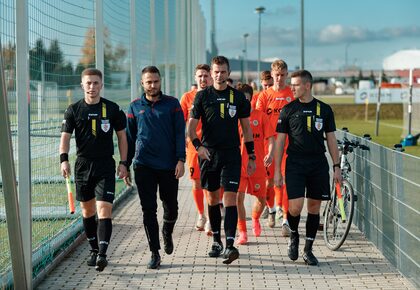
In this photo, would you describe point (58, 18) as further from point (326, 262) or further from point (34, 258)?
point (326, 262)

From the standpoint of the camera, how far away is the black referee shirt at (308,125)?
7512mm

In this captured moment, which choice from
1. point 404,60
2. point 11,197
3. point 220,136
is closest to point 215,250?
point 220,136

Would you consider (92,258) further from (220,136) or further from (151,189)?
(220,136)

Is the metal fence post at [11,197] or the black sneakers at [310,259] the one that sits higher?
the metal fence post at [11,197]

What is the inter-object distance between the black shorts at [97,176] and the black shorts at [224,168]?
1.06 m

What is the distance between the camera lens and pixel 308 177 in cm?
762

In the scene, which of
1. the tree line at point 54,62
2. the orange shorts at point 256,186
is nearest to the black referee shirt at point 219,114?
the orange shorts at point 256,186

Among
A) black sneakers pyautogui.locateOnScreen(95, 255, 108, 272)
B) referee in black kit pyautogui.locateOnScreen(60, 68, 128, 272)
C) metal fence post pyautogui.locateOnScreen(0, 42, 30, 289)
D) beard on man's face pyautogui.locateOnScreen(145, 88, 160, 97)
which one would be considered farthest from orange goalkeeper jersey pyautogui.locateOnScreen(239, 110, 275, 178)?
metal fence post pyautogui.locateOnScreen(0, 42, 30, 289)

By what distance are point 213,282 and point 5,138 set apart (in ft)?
7.50

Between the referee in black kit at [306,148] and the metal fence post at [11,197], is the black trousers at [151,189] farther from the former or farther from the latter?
the metal fence post at [11,197]

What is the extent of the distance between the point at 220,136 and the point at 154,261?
1.38 meters

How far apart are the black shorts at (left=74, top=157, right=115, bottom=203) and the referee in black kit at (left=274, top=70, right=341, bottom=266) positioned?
5.36 ft

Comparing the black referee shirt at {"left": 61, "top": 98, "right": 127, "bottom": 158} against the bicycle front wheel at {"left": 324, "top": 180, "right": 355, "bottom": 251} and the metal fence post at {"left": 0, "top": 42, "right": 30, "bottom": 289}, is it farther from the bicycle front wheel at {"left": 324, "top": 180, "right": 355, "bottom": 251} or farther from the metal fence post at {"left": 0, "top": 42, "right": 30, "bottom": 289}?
the bicycle front wheel at {"left": 324, "top": 180, "right": 355, "bottom": 251}

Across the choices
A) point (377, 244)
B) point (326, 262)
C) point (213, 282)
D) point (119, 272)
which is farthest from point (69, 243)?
point (377, 244)
